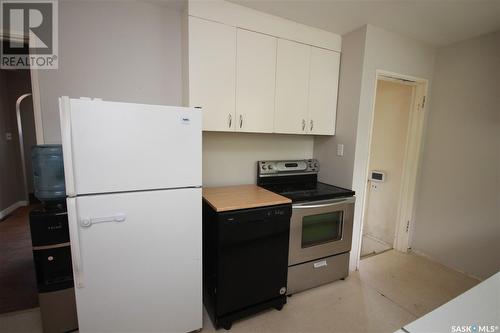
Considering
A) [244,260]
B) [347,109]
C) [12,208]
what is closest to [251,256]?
[244,260]

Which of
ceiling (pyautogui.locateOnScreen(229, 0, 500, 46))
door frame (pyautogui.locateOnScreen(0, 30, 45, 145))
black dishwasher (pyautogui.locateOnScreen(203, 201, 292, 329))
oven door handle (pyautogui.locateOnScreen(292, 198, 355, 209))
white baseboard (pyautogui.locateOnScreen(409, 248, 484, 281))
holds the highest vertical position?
ceiling (pyautogui.locateOnScreen(229, 0, 500, 46))

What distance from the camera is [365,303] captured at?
203 centimetres

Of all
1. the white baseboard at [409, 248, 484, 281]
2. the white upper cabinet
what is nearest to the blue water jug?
the white upper cabinet

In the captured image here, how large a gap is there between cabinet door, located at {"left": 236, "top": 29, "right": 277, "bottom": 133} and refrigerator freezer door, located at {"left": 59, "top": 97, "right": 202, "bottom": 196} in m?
0.65

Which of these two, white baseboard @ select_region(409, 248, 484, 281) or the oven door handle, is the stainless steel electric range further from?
white baseboard @ select_region(409, 248, 484, 281)

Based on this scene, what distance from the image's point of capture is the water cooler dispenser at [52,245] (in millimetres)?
1517

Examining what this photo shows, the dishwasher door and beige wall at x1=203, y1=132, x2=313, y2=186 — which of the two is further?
beige wall at x1=203, y1=132, x2=313, y2=186

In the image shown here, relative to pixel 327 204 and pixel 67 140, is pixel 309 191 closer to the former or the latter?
pixel 327 204

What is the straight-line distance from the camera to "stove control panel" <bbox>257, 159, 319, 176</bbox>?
7.77 feet

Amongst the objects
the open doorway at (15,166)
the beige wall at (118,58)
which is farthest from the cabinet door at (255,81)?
the open doorway at (15,166)

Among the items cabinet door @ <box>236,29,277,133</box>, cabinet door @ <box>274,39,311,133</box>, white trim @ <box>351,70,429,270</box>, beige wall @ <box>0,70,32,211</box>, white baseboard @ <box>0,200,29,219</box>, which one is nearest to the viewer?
cabinet door @ <box>236,29,277,133</box>

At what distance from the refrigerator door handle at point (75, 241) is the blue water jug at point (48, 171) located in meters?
0.55

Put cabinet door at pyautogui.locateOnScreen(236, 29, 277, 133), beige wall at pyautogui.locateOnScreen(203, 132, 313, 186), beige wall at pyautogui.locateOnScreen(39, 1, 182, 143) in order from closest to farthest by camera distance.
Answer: beige wall at pyautogui.locateOnScreen(39, 1, 182, 143) → cabinet door at pyautogui.locateOnScreen(236, 29, 277, 133) → beige wall at pyautogui.locateOnScreen(203, 132, 313, 186)

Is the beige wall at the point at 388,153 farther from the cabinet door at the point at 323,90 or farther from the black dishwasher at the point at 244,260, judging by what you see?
the black dishwasher at the point at 244,260
